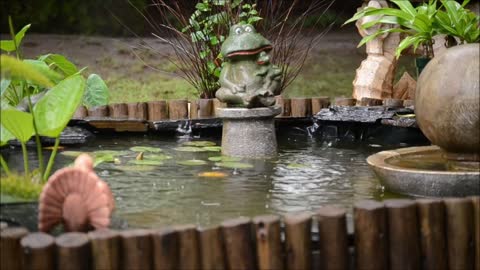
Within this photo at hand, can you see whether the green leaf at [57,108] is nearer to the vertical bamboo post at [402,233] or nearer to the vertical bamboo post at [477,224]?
the vertical bamboo post at [402,233]

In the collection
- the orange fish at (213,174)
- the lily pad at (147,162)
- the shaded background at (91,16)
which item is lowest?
the orange fish at (213,174)

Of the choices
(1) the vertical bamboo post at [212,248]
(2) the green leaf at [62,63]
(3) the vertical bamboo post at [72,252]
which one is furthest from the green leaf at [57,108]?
(2) the green leaf at [62,63]

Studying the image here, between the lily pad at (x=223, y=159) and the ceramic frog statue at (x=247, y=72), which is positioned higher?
the ceramic frog statue at (x=247, y=72)

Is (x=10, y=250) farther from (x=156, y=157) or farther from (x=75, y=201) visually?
(x=156, y=157)

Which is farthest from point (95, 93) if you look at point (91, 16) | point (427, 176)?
point (91, 16)

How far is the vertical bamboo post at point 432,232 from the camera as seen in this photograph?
287 centimetres

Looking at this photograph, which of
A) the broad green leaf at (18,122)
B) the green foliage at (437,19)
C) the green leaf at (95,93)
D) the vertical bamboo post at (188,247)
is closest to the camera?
the vertical bamboo post at (188,247)

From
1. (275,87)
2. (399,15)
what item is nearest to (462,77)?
(399,15)

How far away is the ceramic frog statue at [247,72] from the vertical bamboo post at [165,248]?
185cm

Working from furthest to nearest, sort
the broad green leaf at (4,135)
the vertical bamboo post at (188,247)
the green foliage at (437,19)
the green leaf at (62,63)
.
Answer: the green leaf at (62,63), the green foliage at (437,19), the broad green leaf at (4,135), the vertical bamboo post at (188,247)

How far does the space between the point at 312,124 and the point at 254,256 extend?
2.90 meters

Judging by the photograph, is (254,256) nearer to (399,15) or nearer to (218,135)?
(399,15)

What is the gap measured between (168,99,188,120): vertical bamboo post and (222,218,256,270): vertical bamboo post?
304 cm

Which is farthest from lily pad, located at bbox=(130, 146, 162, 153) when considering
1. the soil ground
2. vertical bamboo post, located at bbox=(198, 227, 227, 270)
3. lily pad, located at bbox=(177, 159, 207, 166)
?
the soil ground
